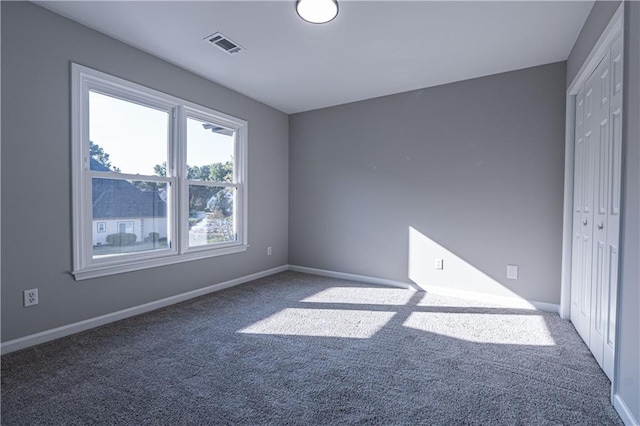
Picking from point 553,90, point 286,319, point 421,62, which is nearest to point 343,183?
point 421,62

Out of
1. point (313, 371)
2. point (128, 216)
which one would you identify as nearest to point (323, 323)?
point (313, 371)

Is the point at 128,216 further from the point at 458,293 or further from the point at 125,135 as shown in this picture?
the point at 458,293

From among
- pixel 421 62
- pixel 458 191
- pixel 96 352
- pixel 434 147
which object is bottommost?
pixel 96 352

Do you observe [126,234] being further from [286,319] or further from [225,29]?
[225,29]

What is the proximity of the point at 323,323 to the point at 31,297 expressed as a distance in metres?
2.25

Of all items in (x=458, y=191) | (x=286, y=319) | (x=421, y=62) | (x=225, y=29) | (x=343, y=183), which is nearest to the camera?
(x=225, y=29)

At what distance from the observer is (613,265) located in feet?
6.30

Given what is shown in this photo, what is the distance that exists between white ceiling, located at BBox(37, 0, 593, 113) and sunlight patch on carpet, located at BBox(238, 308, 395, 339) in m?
2.50

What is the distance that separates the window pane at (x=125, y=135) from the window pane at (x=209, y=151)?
306 mm

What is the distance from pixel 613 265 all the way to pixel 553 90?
199 cm

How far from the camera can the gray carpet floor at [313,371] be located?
1.63 metres

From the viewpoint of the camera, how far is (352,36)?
106 inches

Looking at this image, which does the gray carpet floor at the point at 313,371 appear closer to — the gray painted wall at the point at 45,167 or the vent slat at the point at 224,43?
the gray painted wall at the point at 45,167

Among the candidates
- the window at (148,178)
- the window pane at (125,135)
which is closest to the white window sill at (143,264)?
the window at (148,178)
